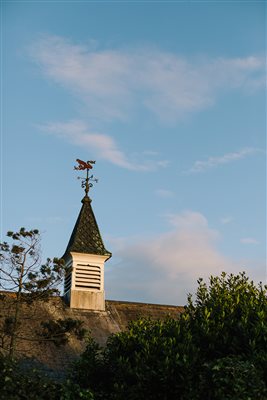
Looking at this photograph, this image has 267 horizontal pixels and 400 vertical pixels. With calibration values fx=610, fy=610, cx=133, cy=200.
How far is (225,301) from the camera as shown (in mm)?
23359

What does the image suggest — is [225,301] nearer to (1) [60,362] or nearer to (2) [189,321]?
(2) [189,321]

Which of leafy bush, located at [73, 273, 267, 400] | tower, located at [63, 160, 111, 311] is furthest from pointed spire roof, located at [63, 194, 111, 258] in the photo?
leafy bush, located at [73, 273, 267, 400]

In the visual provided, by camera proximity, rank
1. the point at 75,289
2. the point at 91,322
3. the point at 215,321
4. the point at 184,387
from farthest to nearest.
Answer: the point at 75,289, the point at 91,322, the point at 215,321, the point at 184,387

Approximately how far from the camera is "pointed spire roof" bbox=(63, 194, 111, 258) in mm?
34219

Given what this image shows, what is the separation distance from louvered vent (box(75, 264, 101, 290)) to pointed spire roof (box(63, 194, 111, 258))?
2.87 feet

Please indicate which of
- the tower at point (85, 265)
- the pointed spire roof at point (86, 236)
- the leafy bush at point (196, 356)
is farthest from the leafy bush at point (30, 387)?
the pointed spire roof at point (86, 236)

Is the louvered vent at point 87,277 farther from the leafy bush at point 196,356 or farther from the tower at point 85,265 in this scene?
the leafy bush at point 196,356

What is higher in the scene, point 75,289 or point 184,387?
point 75,289

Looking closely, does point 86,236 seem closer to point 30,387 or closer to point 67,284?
point 67,284

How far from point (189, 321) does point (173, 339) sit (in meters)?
2.58

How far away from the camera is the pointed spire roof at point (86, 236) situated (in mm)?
34219

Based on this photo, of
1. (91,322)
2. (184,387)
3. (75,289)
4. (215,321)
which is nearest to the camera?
(184,387)

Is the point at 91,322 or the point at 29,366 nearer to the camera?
the point at 29,366

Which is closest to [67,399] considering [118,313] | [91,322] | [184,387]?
[184,387]
